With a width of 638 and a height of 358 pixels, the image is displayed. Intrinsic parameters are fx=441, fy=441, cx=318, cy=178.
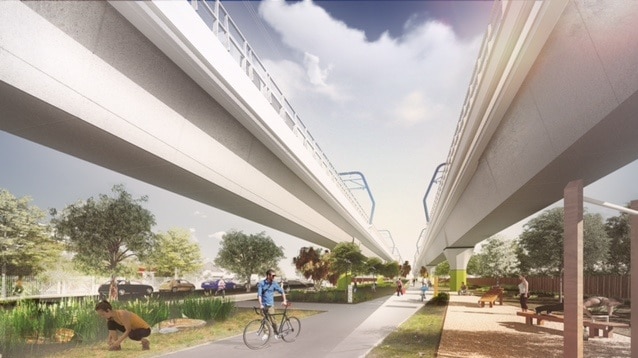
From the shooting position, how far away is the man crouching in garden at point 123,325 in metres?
9.45

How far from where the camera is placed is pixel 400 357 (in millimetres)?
9234

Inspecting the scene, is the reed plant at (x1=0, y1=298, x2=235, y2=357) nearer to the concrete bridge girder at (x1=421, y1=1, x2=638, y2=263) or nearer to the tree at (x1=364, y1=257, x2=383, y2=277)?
the concrete bridge girder at (x1=421, y1=1, x2=638, y2=263)

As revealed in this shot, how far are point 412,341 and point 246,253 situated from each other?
49.2ft

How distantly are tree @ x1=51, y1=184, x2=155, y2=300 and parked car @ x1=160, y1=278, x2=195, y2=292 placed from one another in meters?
18.8

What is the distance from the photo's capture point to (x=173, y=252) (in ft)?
66.1

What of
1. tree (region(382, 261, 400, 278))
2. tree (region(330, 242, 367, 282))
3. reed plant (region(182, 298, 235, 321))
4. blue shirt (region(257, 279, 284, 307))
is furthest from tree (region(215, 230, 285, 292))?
tree (region(382, 261, 400, 278))

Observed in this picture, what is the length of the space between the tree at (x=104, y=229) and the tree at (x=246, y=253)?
392 inches

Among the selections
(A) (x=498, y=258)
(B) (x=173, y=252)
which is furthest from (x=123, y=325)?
A: (A) (x=498, y=258)

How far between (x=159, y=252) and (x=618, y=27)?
15222mm

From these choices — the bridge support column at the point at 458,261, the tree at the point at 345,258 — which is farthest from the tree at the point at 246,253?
the bridge support column at the point at 458,261

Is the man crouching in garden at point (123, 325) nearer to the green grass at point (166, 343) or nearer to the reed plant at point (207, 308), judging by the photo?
the green grass at point (166, 343)

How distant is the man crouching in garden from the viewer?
9.45 metres

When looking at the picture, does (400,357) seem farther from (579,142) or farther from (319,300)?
(319,300)

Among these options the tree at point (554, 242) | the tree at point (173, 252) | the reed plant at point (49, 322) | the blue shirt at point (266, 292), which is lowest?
the reed plant at point (49, 322)
